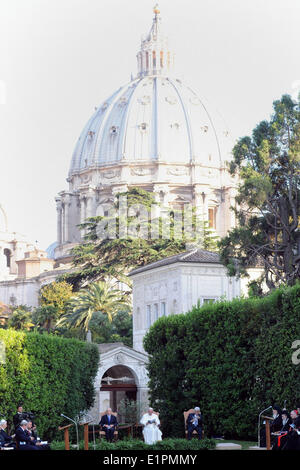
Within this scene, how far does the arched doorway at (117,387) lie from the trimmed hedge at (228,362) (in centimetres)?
1028

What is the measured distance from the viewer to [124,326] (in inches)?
2286

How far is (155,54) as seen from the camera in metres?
128

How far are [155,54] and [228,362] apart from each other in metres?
102

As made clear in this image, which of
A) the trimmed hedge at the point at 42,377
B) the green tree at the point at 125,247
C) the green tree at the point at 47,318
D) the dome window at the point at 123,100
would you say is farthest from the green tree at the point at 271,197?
the dome window at the point at 123,100

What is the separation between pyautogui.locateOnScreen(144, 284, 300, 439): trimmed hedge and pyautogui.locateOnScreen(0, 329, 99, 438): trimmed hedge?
114 inches

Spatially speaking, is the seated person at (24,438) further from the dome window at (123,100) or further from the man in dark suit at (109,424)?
the dome window at (123,100)

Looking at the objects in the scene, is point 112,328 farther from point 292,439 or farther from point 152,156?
point 152,156

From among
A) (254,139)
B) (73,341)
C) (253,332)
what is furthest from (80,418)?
(254,139)

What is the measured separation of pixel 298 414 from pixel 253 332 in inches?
336

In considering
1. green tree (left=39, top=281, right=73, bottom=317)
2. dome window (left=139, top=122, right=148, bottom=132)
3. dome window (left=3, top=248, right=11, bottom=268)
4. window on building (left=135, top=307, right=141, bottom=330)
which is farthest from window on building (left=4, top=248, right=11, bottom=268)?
window on building (left=135, top=307, right=141, bottom=330)

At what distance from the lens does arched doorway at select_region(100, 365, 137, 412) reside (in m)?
45.2

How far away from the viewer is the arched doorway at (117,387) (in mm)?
45219

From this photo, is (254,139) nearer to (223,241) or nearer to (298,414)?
(223,241)

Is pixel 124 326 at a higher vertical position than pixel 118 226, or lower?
lower
